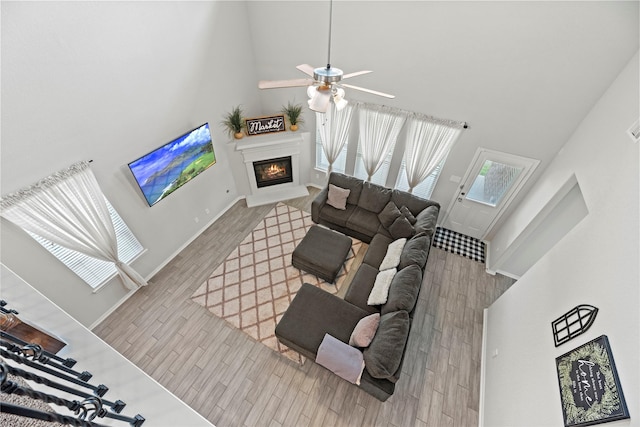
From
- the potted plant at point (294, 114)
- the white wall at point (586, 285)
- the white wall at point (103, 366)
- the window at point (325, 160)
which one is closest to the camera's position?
the white wall at point (103, 366)

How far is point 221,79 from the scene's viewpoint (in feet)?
16.3

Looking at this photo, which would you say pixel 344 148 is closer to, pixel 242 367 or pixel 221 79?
pixel 221 79

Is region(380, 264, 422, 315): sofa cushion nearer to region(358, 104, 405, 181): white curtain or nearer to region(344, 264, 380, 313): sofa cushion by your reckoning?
region(344, 264, 380, 313): sofa cushion

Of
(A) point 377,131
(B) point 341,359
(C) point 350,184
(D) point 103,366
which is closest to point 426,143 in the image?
(A) point 377,131

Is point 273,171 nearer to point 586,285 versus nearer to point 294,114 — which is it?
point 294,114

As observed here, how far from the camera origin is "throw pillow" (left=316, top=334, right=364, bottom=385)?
10.8 feet

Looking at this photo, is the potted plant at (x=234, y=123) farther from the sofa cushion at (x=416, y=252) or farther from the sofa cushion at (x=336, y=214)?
the sofa cushion at (x=416, y=252)

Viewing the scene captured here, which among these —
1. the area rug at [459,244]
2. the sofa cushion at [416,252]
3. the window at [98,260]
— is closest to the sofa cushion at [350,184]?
the sofa cushion at [416,252]

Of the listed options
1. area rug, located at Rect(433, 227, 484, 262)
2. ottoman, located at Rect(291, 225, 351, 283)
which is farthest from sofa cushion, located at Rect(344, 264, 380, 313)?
area rug, located at Rect(433, 227, 484, 262)

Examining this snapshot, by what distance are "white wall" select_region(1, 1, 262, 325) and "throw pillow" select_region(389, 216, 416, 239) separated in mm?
3792

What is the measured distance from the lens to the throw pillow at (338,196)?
18.0 feet

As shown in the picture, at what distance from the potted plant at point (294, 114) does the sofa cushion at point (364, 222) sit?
2.26 m

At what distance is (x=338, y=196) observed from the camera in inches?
217

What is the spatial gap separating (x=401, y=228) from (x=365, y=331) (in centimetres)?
205
